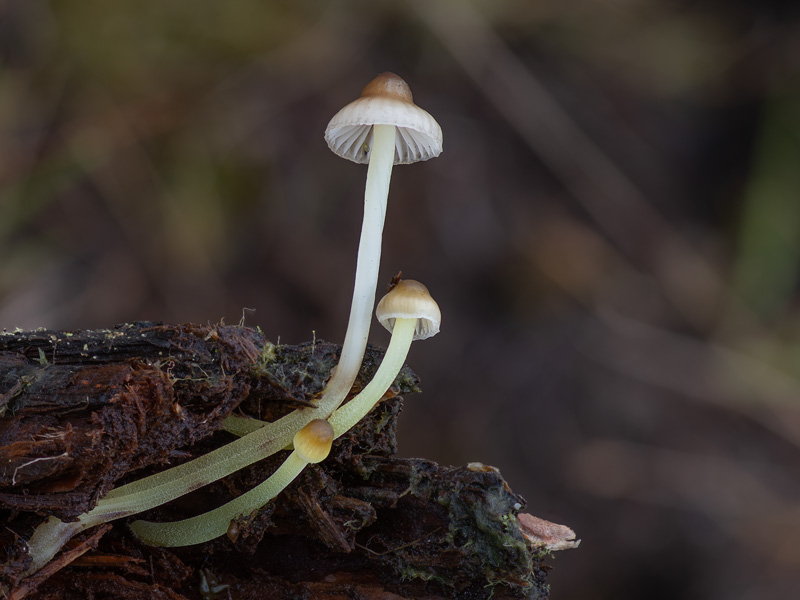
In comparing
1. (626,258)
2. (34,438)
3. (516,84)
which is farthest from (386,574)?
(516,84)

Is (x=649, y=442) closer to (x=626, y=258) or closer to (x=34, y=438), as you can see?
(x=626, y=258)

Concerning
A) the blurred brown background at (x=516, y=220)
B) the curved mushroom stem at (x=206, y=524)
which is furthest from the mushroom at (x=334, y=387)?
the blurred brown background at (x=516, y=220)

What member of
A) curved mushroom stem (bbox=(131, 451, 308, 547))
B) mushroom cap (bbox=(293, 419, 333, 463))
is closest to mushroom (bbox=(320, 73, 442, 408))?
mushroom cap (bbox=(293, 419, 333, 463))

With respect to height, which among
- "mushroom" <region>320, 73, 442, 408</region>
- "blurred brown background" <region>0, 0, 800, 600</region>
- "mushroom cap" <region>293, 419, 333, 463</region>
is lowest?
"mushroom cap" <region>293, 419, 333, 463</region>

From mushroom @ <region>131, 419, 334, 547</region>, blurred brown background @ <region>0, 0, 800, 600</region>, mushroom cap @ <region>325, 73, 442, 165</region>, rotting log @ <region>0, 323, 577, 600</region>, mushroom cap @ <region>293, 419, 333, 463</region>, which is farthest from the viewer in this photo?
blurred brown background @ <region>0, 0, 800, 600</region>

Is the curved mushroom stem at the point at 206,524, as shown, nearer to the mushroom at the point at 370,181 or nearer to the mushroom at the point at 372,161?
the mushroom at the point at 370,181

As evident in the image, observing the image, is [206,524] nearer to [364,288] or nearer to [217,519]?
[217,519]

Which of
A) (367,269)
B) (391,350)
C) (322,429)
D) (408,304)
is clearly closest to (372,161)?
(367,269)

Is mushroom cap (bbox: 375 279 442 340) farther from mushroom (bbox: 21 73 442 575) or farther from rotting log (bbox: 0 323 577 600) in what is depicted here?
rotting log (bbox: 0 323 577 600)
